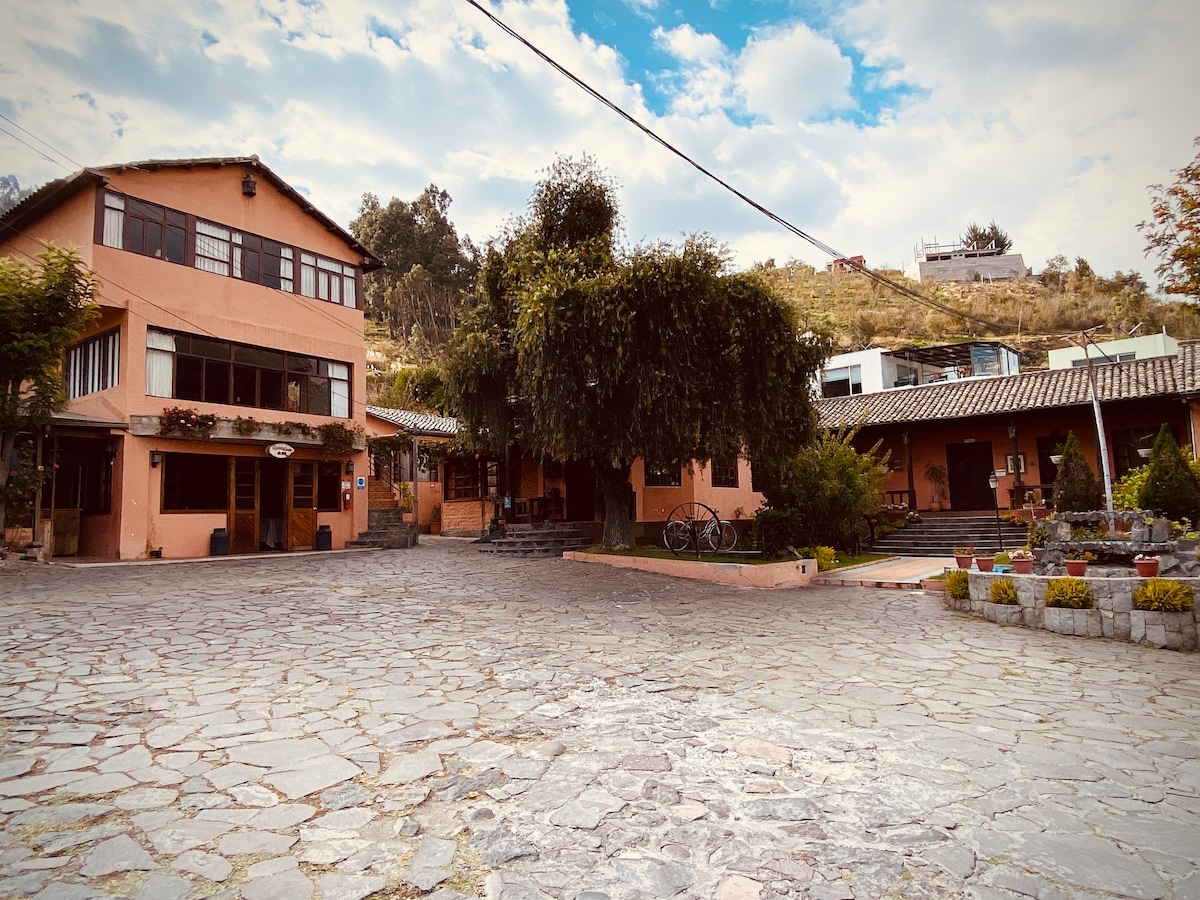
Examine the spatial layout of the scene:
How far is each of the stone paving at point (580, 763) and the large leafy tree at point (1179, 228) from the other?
5.16 metres

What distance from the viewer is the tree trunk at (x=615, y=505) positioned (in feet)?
49.8

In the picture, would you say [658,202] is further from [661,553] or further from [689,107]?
[661,553]

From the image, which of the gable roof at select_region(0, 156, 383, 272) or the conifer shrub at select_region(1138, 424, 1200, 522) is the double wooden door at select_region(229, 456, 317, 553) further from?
the conifer shrub at select_region(1138, 424, 1200, 522)

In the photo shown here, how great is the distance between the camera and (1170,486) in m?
13.7

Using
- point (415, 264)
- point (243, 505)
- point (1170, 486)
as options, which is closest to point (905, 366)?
point (1170, 486)

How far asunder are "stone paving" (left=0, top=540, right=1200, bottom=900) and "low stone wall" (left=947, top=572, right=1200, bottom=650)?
0.55 meters

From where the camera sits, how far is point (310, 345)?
18.4 m

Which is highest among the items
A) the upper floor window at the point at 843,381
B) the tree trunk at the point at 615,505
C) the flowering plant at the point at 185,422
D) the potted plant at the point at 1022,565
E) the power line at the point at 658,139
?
the upper floor window at the point at 843,381

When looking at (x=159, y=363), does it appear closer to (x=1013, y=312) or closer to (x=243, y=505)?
(x=243, y=505)

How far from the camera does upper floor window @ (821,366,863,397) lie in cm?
3000

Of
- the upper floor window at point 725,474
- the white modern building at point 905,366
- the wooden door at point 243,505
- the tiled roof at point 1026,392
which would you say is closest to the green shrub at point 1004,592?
the tiled roof at point 1026,392

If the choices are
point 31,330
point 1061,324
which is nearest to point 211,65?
point 31,330

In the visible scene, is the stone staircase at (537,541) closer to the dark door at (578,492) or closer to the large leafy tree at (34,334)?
the dark door at (578,492)

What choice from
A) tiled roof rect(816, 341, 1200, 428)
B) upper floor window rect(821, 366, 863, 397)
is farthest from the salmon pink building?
upper floor window rect(821, 366, 863, 397)
